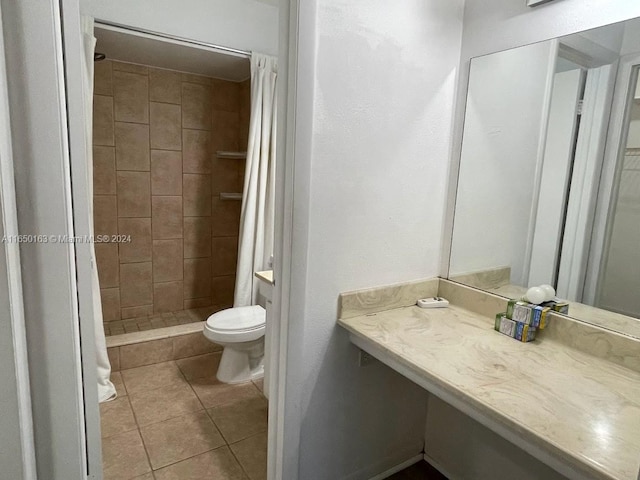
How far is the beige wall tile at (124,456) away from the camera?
1.67 metres

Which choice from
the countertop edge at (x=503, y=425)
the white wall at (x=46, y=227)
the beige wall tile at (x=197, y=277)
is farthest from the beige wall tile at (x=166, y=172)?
the countertop edge at (x=503, y=425)

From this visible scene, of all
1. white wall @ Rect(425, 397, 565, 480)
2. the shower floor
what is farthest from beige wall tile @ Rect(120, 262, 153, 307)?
white wall @ Rect(425, 397, 565, 480)

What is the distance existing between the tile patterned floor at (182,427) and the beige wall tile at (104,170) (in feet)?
4.39

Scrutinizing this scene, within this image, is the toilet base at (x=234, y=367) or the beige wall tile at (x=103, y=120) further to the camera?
the beige wall tile at (x=103, y=120)

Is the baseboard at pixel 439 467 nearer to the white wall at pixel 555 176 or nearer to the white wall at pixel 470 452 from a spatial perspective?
the white wall at pixel 470 452

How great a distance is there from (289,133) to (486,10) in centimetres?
98

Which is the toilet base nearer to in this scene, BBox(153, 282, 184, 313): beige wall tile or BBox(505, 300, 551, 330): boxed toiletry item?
BBox(153, 282, 184, 313): beige wall tile

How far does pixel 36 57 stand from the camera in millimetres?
917

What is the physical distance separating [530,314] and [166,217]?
272 centimetres

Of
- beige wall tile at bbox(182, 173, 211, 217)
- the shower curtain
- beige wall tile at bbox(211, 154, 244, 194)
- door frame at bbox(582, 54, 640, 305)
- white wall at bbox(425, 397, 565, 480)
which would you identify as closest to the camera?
door frame at bbox(582, 54, 640, 305)

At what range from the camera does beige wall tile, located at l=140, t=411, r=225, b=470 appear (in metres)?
1.78

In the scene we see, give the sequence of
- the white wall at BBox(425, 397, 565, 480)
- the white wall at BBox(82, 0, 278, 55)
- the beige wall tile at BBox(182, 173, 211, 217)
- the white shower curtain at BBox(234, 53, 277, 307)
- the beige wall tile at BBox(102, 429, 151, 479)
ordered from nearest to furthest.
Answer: the white wall at BBox(425, 397, 565, 480)
the beige wall tile at BBox(102, 429, 151, 479)
the white wall at BBox(82, 0, 278, 55)
the white shower curtain at BBox(234, 53, 277, 307)
the beige wall tile at BBox(182, 173, 211, 217)

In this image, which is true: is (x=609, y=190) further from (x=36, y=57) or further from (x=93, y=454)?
(x=93, y=454)

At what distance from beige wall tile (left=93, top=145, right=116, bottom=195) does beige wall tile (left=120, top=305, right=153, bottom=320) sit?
932mm
